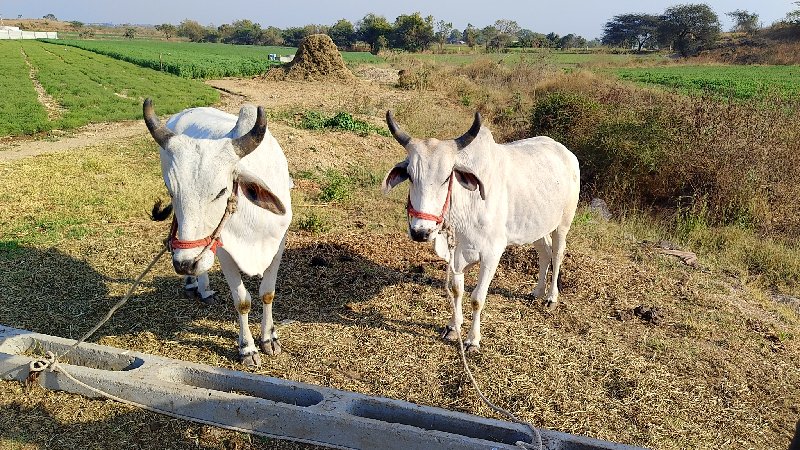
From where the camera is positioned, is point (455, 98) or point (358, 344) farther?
point (455, 98)

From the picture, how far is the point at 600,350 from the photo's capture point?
16.5 feet

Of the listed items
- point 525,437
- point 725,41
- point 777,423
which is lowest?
point 777,423

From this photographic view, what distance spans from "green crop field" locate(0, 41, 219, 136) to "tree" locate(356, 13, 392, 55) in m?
49.7

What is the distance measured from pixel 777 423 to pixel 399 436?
2.87 meters

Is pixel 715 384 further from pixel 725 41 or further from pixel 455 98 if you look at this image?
pixel 725 41

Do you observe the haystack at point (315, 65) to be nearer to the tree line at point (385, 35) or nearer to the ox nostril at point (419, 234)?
the ox nostril at point (419, 234)

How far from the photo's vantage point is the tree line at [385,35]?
258 ft

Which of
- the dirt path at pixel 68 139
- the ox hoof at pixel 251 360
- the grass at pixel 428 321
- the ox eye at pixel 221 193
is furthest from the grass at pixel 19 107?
the ox eye at pixel 221 193

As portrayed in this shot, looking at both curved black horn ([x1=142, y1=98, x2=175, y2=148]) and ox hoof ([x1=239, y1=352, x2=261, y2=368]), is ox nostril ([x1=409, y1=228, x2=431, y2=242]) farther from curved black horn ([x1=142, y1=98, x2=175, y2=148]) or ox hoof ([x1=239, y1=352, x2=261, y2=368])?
curved black horn ([x1=142, y1=98, x2=175, y2=148])

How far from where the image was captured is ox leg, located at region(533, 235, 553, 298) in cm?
591

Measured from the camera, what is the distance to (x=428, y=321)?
17.9 feet

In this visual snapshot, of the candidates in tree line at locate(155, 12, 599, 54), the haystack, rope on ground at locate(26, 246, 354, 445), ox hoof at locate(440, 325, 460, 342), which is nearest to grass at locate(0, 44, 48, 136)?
the haystack

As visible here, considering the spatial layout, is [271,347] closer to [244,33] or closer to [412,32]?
[412,32]

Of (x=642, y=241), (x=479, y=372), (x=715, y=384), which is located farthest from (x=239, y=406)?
(x=642, y=241)
